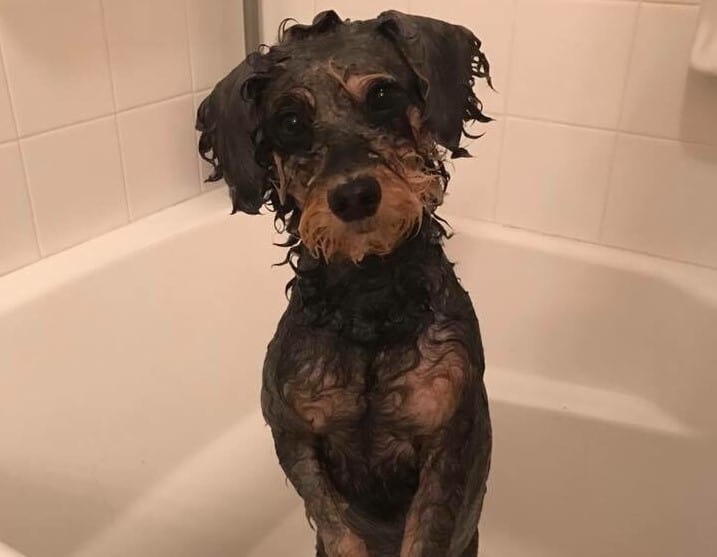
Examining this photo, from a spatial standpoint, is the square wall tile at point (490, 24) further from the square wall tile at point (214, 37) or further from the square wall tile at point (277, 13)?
the square wall tile at point (214, 37)

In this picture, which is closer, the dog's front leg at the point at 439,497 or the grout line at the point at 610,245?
the dog's front leg at the point at 439,497

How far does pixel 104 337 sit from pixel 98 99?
405mm

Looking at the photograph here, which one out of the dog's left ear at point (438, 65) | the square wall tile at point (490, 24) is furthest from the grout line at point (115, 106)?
the dog's left ear at point (438, 65)

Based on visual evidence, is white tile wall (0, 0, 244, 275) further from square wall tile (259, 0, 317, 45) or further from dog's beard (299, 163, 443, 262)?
dog's beard (299, 163, 443, 262)

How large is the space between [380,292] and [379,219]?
141 millimetres

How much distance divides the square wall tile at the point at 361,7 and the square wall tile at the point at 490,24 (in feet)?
0.11

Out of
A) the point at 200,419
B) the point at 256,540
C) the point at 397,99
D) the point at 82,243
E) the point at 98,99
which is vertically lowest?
the point at 256,540

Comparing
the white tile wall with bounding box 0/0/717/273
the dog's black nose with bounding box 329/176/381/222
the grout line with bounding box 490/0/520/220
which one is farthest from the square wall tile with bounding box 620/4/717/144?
the dog's black nose with bounding box 329/176/381/222

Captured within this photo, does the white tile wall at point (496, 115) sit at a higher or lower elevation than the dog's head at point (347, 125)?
lower

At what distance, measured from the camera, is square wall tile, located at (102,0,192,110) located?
1521 mm

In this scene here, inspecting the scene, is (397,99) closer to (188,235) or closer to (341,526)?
(341,526)

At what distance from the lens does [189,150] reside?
1745 mm

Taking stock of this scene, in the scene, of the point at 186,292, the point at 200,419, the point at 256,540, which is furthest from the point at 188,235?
the point at 256,540

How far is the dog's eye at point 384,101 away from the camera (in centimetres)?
84
